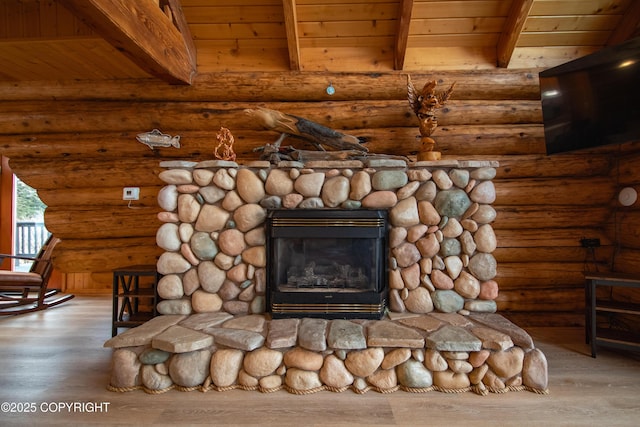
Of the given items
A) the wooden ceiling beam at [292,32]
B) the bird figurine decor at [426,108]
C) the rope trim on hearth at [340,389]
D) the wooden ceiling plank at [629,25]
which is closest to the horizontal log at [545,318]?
the rope trim on hearth at [340,389]

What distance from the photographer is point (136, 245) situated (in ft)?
10.7

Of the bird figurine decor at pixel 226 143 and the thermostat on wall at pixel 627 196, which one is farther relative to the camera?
the thermostat on wall at pixel 627 196

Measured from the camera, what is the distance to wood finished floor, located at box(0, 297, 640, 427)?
170 cm

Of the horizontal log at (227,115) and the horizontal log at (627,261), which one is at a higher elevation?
the horizontal log at (227,115)

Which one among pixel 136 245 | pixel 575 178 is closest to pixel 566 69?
pixel 575 178

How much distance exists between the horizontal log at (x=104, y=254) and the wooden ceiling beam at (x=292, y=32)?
7.46 ft

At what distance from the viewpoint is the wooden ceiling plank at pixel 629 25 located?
273 cm

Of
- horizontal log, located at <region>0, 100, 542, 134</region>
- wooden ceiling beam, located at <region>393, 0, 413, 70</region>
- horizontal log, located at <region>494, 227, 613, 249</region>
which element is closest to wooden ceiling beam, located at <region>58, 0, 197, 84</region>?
horizontal log, located at <region>0, 100, 542, 134</region>

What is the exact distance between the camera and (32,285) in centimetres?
333

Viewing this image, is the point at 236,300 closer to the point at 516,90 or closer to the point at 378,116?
the point at 378,116

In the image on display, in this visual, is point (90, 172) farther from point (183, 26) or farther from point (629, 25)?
point (629, 25)

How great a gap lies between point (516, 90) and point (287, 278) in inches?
111

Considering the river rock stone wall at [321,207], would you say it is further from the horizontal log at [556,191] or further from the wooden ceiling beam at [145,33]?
the wooden ceiling beam at [145,33]

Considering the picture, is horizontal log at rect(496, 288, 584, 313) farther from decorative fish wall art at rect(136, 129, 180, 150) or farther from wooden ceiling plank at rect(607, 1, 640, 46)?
decorative fish wall art at rect(136, 129, 180, 150)
